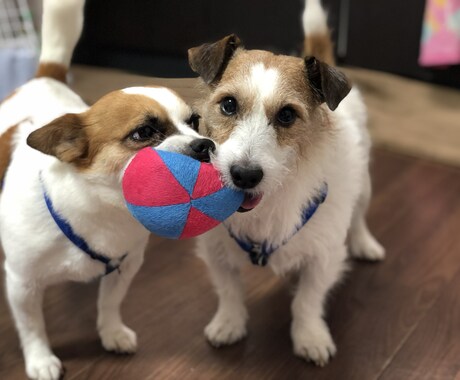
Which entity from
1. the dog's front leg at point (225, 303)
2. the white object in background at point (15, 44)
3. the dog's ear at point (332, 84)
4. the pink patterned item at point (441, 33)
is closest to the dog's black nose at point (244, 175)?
the dog's ear at point (332, 84)

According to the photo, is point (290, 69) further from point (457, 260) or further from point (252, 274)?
point (457, 260)

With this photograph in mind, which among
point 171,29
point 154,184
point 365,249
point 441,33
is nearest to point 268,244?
point 154,184

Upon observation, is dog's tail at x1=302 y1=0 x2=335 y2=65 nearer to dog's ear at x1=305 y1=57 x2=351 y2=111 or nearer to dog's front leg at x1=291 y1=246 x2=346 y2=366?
dog's ear at x1=305 y1=57 x2=351 y2=111

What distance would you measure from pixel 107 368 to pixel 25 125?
67 cm

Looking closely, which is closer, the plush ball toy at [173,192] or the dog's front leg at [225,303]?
the plush ball toy at [173,192]

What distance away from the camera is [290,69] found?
1321 mm

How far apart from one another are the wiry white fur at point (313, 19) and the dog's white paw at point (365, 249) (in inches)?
29.6

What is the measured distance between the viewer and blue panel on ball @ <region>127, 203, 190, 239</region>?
1.14m

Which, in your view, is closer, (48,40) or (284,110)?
(284,110)

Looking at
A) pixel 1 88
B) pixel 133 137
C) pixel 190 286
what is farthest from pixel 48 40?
pixel 1 88

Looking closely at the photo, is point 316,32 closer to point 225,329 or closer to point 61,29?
point 61,29

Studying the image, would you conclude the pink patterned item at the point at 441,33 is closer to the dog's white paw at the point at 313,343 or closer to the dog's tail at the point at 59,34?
the dog's white paw at the point at 313,343

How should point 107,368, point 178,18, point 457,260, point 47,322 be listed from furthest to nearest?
1. point 457,260
2. point 47,322
3. point 107,368
4. point 178,18

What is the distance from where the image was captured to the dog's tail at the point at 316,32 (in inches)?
65.6
